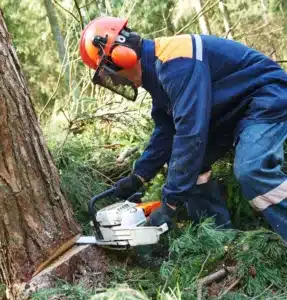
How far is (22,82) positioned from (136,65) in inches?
27.7

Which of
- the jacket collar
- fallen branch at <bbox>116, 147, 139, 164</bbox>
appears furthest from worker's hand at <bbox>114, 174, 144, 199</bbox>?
fallen branch at <bbox>116, 147, 139, 164</bbox>

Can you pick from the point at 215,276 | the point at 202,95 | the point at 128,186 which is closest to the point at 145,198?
the point at 128,186

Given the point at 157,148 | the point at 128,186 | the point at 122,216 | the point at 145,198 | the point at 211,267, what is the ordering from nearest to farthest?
the point at 211,267 → the point at 122,216 → the point at 128,186 → the point at 157,148 → the point at 145,198

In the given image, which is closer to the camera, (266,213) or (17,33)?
(266,213)

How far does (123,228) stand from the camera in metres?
2.55

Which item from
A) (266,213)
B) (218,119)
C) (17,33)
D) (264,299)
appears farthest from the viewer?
(17,33)

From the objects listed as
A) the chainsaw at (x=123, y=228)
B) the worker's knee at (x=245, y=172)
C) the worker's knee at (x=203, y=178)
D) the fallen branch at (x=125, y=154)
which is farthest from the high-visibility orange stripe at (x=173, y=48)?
the fallen branch at (x=125, y=154)

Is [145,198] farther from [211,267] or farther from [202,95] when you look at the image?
[202,95]

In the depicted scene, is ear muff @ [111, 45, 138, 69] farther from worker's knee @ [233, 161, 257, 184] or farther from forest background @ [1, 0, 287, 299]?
forest background @ [1, 0, 287, 299]

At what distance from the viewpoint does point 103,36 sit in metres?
2.57

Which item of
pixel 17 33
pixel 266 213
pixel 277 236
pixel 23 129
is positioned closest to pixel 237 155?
pixel 266 213

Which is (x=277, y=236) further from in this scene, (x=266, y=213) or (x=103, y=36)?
(x=103, y=36)

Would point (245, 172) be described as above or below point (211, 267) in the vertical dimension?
above

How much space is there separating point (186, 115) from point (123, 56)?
0.54 meters
